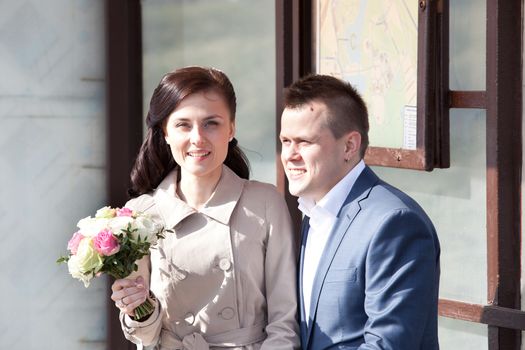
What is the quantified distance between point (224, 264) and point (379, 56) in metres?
1.55

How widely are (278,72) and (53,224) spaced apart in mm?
1747

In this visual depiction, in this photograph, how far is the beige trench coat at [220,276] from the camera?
3.95 metres

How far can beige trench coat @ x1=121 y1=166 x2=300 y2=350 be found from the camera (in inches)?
155

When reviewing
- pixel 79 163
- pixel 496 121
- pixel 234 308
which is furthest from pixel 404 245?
pixel 79 163

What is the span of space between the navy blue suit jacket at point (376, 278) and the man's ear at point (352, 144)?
8 centimetres

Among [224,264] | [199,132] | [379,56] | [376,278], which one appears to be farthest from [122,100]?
[376,278]

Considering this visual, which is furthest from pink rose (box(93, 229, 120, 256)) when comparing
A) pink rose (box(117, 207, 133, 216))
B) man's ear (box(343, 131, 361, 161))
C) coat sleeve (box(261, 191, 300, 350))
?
man's ear (box(343, 131, 361, 161))

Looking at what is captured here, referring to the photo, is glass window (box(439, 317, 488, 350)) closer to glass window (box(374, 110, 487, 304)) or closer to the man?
glass window (box(374, 110, 487, 304))

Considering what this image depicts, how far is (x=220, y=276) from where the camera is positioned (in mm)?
3969

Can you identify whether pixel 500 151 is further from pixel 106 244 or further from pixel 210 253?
pixel 106 244

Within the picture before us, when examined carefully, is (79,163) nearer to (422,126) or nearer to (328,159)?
(422,126)

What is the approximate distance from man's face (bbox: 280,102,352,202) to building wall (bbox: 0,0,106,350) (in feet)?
9.49

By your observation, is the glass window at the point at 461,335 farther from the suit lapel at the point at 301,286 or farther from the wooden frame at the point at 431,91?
the suit lapel at the point at 301,286

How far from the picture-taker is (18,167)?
644cm
